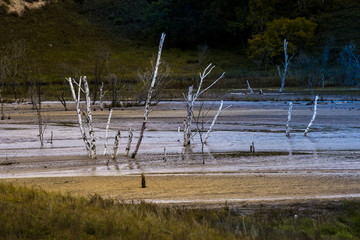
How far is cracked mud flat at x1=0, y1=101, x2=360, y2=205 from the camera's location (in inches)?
576

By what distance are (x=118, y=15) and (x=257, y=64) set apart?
2794 centimetres

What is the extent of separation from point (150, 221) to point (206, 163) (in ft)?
33.0

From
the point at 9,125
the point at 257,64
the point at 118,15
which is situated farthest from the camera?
the point at 118,15

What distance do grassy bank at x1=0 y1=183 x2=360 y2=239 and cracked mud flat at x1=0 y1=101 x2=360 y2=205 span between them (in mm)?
1856

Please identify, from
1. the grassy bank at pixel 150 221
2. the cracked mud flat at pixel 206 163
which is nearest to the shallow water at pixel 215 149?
the cracked mud flat at pixel 206 163

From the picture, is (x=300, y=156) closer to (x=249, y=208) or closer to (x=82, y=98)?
(x=249, y=208)

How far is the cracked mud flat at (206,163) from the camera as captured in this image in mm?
14641

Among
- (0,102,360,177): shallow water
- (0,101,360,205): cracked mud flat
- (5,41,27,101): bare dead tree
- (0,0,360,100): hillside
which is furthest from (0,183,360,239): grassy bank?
(0,0,360,100): hillside

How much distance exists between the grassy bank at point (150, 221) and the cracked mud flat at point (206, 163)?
6.09ft

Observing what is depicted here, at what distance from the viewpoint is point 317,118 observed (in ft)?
110

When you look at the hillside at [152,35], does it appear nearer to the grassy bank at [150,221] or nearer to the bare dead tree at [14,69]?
the bare dead tree at [14,69]

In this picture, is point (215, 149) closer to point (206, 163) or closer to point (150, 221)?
point (206, 163)

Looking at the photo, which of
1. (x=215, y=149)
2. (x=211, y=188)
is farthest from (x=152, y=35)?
(x=211, y=188)

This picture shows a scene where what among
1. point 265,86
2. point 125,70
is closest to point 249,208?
point 265,86
